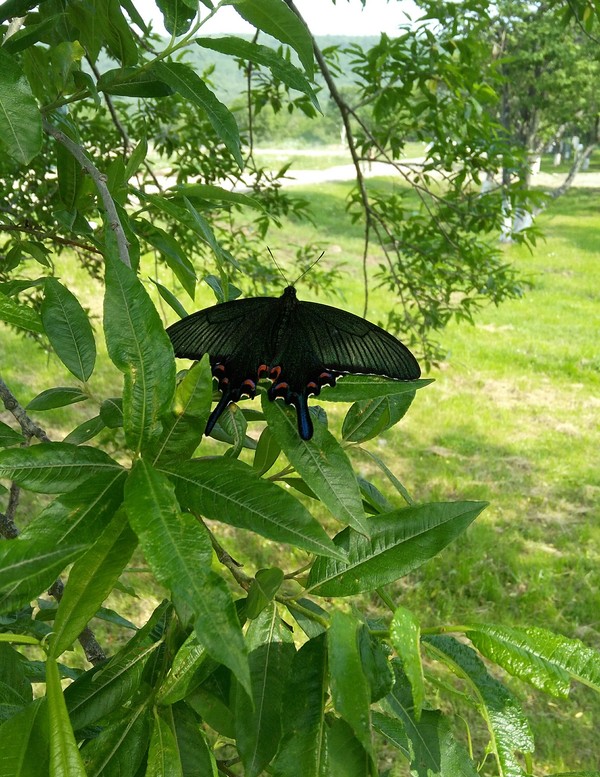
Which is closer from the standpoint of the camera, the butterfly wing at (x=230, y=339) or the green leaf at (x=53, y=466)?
the green leaf at (x=53, y=466)

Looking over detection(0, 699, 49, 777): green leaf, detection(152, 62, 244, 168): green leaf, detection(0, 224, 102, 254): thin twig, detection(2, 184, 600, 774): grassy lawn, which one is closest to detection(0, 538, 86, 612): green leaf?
detection(0, 699, 49, 777): green leaf

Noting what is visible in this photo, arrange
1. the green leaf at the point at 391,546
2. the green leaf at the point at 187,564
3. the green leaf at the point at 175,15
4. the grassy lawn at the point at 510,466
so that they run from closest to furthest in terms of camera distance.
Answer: the green leaf at the point at 187,564 → the green leaf at the point at 391,546 → the green leaf at the point at 175,15 → the grassy lawn at the point at 510,466

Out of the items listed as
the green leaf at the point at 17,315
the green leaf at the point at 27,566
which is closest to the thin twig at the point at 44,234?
the green leaf at the point at 17,315

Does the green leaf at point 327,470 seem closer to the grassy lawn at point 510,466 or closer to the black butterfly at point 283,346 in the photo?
the black butterfly at point 283,346

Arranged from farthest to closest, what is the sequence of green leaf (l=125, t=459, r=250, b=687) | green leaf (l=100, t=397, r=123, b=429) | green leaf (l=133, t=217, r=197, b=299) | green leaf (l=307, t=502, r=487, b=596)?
green leaf (l=133, t=217, r=197, b=299), green leaf (l=100, t=397, r=123, b=429), green leaf (l=307, t=502, r=487, b=596), green leaf (l=125, t=459, r=250, b=687)

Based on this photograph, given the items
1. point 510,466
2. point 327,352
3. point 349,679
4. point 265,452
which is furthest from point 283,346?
point 510,466

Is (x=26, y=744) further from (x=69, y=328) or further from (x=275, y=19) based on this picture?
(x=275, y=19)

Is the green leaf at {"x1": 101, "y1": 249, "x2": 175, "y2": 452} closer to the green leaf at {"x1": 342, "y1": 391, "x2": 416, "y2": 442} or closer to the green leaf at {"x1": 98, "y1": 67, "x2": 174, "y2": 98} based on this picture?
the green leaf at {"x1": 342, "y1": 391, "x2": 416, "y2": 442}
